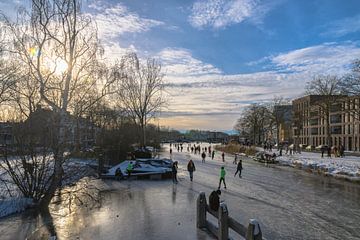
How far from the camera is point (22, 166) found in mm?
17141

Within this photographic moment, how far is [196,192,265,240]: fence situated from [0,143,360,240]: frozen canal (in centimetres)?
42

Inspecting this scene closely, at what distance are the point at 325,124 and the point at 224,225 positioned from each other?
318 ft

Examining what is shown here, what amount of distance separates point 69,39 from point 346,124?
82795 millimetres

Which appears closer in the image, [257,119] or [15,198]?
[15,198]

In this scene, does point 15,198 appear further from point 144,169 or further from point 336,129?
→ point 336,129

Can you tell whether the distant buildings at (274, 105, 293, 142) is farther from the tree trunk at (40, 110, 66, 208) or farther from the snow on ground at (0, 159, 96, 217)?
the tree trunk at (40, 110, 66, 208)

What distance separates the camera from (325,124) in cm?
9944

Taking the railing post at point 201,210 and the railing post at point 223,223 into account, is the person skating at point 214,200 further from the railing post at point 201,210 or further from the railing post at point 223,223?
the railing post at point 223,223

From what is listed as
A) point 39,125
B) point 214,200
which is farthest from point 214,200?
point 39,125

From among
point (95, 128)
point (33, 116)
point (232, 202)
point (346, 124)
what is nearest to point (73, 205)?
point (33, 116)

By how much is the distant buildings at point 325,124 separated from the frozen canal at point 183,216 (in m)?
41.4

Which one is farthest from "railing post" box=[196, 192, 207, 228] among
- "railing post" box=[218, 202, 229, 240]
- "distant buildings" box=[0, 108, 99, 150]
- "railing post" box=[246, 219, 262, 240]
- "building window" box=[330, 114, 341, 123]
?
"building window" box=[330, 114, 341, 123]

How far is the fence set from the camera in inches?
304

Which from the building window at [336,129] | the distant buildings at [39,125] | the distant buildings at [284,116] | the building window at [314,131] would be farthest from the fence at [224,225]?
the building window at [314,131]
